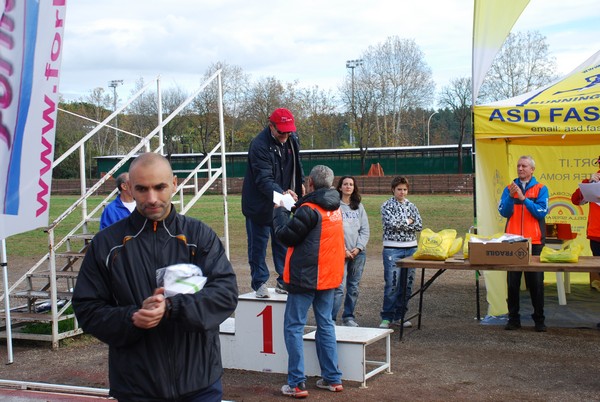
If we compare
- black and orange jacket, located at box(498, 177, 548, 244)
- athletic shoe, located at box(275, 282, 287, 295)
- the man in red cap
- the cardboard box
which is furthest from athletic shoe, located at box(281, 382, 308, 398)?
black and orange jacket, located at box(498, 177, 548, 244)

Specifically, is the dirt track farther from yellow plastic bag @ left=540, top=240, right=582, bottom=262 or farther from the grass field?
the grass field

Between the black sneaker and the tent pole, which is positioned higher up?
the tent pole

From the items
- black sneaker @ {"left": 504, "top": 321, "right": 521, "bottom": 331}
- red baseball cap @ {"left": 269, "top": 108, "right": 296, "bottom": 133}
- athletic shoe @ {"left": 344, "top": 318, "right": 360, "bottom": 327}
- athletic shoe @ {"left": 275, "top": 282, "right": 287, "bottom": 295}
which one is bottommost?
black sneaker @ {"left": 504, "top": 321, "right": 521, "bottom": 331}

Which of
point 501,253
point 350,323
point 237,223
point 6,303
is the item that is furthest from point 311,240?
point 237,223

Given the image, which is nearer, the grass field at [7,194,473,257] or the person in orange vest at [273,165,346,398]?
the person in orange vest at [273,165,346,398]

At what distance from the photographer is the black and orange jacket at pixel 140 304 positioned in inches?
Answer: 119

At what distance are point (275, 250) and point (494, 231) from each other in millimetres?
3929

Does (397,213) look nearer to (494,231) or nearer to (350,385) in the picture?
(494,231)

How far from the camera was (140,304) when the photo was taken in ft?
10.0

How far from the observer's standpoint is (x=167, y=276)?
9.80ft

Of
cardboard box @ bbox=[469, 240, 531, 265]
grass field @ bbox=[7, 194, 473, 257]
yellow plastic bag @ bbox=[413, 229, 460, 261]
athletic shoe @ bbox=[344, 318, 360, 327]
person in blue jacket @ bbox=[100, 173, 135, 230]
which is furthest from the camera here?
grass field @ bbox=[7, 194, 473, 257]

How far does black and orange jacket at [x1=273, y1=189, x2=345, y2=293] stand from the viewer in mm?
6055

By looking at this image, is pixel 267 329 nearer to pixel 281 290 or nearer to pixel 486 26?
pixel 281 290

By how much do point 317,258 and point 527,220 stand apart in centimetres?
373
